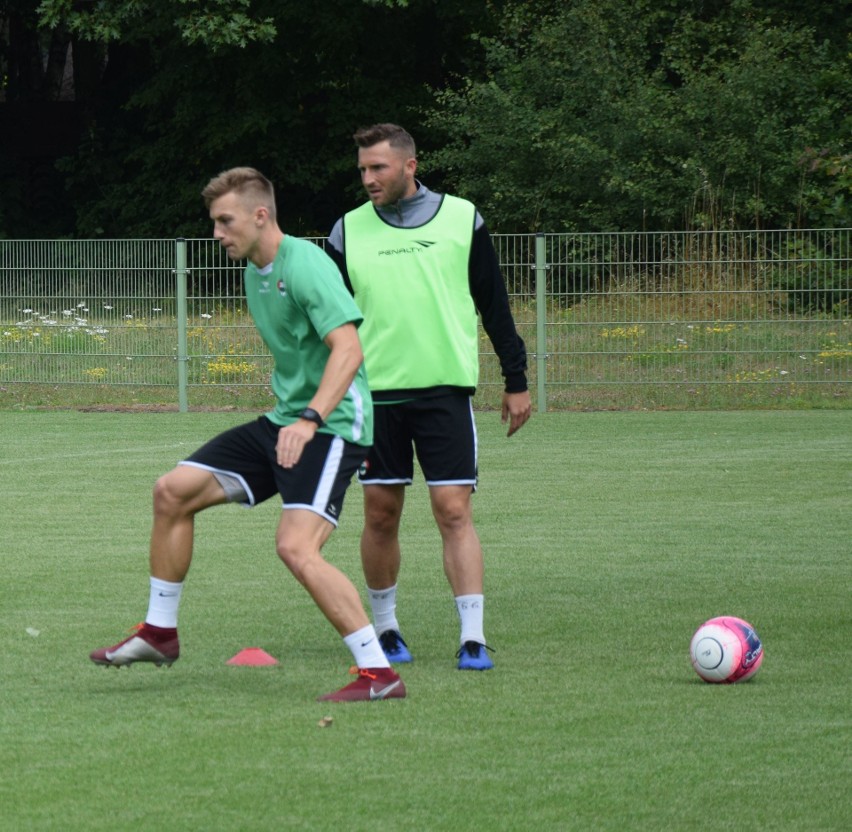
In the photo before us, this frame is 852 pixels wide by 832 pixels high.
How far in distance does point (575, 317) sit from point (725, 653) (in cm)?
1425

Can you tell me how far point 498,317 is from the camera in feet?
23.0

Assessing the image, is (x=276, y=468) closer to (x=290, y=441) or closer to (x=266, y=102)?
(x=290, y=441)

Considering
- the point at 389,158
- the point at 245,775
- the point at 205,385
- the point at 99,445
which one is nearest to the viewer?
the point at 245,775

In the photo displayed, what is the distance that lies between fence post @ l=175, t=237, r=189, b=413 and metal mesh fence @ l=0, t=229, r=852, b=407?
2 centimetres

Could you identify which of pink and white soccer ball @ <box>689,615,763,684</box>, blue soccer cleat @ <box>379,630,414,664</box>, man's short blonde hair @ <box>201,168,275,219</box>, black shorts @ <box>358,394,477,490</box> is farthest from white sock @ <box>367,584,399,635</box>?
man's short blonde hair @ <box>201,168,275,219</box>

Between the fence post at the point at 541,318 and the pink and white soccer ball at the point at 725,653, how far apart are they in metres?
14.0

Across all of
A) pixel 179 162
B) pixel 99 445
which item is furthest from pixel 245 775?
pixel 179 162

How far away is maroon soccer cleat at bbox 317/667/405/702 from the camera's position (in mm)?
6008

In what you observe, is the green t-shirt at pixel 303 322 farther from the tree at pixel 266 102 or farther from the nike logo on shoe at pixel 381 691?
the tree at pixel 266 102

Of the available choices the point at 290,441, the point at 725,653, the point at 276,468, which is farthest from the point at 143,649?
the point at 725,653

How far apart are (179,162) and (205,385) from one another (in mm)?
18386

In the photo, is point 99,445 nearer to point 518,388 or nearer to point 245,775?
point 518,388

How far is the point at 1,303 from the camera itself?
21562 mm

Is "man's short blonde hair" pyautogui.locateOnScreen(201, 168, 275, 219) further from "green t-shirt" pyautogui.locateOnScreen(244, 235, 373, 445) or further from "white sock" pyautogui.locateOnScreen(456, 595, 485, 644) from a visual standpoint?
"white sock" pyautogui.locateOnScreen(456, 595, 485, 644)
